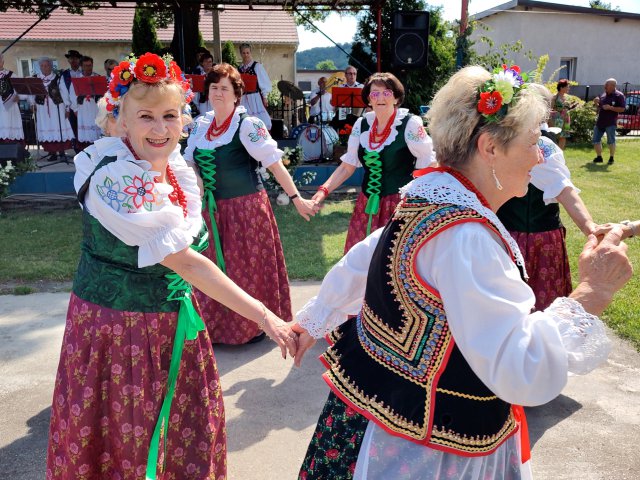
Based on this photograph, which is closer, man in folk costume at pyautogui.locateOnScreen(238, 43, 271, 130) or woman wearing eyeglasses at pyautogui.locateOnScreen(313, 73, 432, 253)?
woman wearing eyeglasses at pyautogui.locateOnScreen(313, 73, 432, 253)

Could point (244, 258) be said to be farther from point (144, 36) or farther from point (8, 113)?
point (144, 36)

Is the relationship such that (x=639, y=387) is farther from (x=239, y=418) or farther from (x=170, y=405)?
(x=170, y=405)

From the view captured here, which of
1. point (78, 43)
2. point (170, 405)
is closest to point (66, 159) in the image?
point (170, 405)

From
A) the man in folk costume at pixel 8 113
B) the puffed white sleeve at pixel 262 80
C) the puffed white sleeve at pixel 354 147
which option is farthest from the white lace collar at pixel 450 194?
the man in folk costume at pixel 8 113

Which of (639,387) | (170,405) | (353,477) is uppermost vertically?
(353,477)

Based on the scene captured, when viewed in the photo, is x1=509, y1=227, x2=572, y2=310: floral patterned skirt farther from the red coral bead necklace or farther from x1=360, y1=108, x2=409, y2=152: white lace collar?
the red coral bead necklace

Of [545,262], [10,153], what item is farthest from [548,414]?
[10,153]

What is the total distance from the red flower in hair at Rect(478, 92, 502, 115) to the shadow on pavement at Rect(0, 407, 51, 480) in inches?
99.8

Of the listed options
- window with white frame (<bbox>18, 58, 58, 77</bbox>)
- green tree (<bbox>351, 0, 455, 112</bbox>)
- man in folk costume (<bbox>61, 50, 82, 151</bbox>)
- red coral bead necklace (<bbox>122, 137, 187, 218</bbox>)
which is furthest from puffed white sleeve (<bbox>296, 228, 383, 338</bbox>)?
window with white frame (<bbox>18, 58, 58, 77</bbox>)

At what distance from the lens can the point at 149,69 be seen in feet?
7.28

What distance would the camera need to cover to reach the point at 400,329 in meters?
1.54

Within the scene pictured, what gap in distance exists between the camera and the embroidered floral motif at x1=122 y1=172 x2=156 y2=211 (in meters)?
2.04

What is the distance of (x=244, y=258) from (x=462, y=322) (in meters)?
3.07

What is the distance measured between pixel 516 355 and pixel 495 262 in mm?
202
